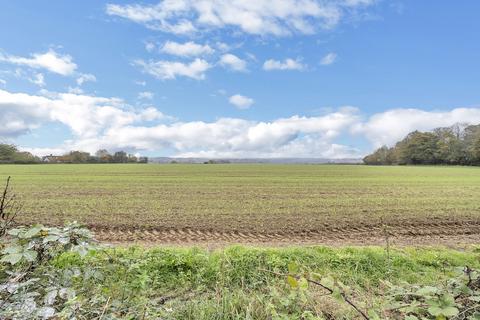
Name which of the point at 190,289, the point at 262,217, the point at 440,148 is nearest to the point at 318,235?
the point at 262,217

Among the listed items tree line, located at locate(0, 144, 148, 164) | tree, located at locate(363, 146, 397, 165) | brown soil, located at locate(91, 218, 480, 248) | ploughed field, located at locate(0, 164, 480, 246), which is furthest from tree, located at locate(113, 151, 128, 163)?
brown soil, located at locate(91, 218, 480, 248)

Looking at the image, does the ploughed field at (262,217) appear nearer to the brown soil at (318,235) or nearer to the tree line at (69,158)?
the brown soil at (318,235)

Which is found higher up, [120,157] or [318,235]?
[120,157]

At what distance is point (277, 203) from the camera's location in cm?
1864

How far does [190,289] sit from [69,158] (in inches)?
4756

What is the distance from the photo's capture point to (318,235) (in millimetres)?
11938

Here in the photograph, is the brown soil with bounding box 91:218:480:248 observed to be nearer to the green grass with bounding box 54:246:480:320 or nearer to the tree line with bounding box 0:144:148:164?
the green grass with bounding box 54:246:480:320

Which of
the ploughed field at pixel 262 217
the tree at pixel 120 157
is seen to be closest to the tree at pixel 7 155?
the tree at pixel 120 157

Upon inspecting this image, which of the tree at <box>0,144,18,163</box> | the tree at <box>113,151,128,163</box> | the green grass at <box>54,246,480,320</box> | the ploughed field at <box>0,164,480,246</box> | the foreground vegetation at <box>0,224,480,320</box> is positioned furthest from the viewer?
the tree at <box>113,151,128,163</box>

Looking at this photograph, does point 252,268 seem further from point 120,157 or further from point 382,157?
point 382,157

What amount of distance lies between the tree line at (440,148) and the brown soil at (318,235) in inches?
3602

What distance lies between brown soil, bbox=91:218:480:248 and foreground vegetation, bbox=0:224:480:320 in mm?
4380

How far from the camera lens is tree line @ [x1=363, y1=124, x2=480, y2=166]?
91500 mm

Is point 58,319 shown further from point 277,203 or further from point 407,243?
point 277,203
